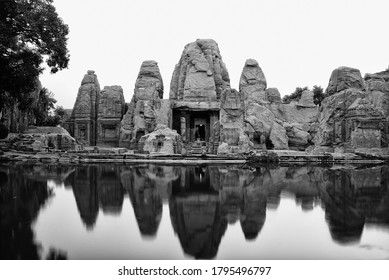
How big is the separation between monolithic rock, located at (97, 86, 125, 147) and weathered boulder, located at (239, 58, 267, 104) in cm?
1266

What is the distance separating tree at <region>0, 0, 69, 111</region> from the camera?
583 inches

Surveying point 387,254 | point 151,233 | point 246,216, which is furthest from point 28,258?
point 387,254

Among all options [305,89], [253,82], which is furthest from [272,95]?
[305,89]

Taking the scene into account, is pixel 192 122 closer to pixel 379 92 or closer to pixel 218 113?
pixel 218 113

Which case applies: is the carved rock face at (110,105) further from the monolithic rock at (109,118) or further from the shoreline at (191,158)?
the shoreline at (191,158)

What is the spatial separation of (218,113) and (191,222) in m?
26.0

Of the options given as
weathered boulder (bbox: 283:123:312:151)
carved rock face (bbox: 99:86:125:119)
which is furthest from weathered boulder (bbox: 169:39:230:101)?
weathered boulder (bbox: 283:123:312:151)

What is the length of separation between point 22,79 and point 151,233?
612 inches

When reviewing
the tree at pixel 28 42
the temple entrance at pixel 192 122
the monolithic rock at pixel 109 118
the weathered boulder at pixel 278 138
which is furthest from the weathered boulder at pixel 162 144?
the monolithic rock at pixel 109 118

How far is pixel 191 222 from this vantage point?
14.9ft

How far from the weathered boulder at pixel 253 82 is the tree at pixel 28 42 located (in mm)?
20079

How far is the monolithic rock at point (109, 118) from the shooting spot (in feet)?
101

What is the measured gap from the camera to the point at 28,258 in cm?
303

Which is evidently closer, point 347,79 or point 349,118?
point 349,118
